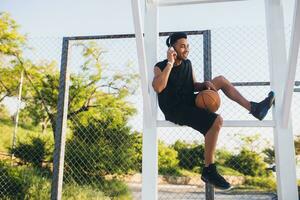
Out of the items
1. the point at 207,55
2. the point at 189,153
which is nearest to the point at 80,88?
the point at 189,153

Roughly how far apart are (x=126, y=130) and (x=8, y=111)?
266cm

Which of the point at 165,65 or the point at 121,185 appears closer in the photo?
the point at 165,65

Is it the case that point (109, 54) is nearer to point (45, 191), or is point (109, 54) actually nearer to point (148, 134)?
point (45, 191)

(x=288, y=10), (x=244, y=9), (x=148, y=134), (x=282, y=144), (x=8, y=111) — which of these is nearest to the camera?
(x=282, y=144)

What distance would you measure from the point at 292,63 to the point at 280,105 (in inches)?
14.0

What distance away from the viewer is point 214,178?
1892 millimetres

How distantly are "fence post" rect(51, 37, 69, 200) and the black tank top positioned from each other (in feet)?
4.79

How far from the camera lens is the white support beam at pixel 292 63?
159 cm

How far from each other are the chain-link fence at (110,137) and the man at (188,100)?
2.69ft

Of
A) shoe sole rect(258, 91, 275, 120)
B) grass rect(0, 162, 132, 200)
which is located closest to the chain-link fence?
grass rect(0, 162, 132, 200)

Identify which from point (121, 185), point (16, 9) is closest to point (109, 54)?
point (121, 185)

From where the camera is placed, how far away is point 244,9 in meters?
3.21

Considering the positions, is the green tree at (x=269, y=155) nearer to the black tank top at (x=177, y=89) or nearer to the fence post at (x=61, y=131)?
the black tank top at (x=177, y=89)

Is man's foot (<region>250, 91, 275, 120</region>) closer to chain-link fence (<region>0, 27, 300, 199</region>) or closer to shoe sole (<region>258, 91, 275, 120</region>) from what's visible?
shoe sole (<region>258, 91, 275, 120</region>)
